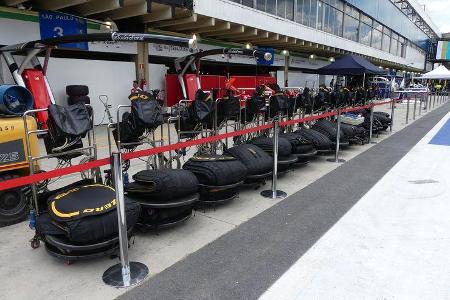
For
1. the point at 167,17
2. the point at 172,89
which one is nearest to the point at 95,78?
the point at 172,89

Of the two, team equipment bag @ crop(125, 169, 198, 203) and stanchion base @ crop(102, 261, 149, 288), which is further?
team equipment bag @ crop(125, 169, 198, 203)

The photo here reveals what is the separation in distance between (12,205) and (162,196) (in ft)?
6.16

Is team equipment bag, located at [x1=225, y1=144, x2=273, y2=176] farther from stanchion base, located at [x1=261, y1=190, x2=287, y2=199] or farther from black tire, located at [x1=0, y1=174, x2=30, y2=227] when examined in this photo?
black tire, located at [x1=0, y1=174, x2=30, y2=227]

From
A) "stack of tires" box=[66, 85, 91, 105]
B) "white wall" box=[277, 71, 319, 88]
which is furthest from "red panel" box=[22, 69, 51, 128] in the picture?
"white wall" box=[277, 71, 319, 88]

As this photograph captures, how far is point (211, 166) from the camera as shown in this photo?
14.2ft

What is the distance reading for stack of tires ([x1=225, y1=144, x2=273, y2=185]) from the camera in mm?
4976

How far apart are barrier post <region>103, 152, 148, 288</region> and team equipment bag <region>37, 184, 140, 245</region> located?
17cm

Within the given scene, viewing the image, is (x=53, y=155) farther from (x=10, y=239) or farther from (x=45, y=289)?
(x=45, y=289)

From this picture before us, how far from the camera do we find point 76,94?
398 inches

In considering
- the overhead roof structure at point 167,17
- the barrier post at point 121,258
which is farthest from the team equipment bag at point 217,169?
the overhead roof structure at point 167,17

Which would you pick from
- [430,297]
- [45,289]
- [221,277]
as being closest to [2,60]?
[45,289]

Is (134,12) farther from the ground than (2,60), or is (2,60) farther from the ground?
(134,12)

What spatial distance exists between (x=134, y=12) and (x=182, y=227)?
820cm

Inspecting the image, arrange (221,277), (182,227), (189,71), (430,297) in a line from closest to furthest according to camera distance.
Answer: (430,297) → (221,277) → (182,227) → (189,71)
